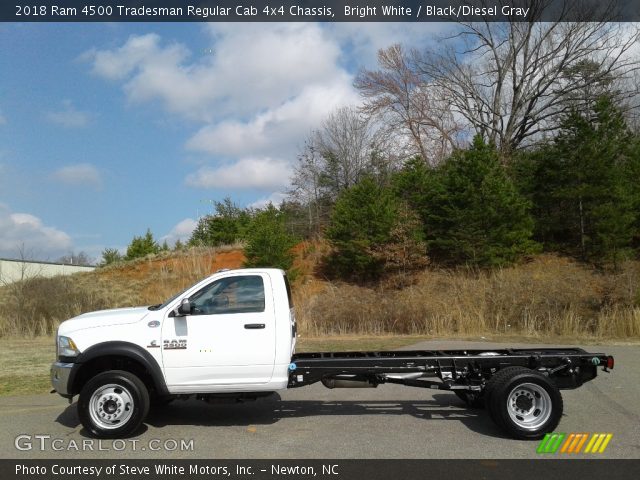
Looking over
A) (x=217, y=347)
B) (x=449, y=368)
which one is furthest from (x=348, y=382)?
(x=217, y=347)

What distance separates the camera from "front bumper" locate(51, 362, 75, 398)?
708cm

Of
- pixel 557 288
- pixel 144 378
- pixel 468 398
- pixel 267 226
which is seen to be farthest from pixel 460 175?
pixel 144 378

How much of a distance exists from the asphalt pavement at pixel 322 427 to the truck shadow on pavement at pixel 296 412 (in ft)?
0.05

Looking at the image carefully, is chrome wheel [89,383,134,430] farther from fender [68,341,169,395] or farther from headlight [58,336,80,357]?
headlight [58,336,80,357]

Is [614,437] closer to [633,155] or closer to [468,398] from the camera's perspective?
[468,398]

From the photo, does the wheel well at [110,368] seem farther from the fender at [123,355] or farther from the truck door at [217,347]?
the truck door at [217,347]

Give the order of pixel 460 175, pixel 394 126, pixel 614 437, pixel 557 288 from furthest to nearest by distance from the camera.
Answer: pixel 394 126
pixel 460 175
pixel 557 288
pixel 614 437

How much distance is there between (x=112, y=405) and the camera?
23.1ft

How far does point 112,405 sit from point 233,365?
150cm

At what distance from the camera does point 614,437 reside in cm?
693

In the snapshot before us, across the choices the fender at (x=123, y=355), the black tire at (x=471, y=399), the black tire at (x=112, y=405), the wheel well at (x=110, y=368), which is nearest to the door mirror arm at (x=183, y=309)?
the fender at (x=123, y=355)

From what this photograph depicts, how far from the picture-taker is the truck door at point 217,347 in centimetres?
716

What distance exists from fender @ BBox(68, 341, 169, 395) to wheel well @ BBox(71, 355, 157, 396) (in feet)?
0.32
